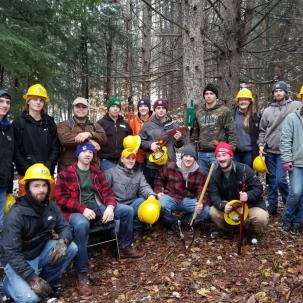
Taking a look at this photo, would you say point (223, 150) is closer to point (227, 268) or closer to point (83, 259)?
point (227, 268)

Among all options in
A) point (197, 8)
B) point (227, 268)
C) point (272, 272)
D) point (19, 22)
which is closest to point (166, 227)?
point (227, 268)

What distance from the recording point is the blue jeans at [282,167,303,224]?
5539mm

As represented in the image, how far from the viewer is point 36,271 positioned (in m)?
4.29

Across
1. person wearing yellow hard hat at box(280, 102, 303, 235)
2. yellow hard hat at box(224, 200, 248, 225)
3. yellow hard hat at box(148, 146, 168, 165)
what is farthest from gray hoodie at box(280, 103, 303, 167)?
yellow hard hat at box(148, 146, 168, 165)

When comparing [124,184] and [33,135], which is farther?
[124,184]

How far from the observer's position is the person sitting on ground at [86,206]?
4.69 metres

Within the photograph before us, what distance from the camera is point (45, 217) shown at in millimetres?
4375

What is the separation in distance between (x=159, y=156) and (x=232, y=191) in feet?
4.24

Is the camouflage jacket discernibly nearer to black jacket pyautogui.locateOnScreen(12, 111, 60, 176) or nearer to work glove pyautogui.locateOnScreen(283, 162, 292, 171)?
work glove pyautogui.locateOnScreen(283, 162, 292, 171)

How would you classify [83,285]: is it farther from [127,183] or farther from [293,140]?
[293,140]

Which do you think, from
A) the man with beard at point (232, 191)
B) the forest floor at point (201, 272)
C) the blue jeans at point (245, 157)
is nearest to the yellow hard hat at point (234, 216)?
the man with beard at point (232, 191)

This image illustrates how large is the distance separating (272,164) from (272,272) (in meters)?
2.21

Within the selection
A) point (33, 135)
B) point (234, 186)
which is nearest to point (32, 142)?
point (33, 135)

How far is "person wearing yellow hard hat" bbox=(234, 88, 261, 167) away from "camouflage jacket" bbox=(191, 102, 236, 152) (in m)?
0.37
